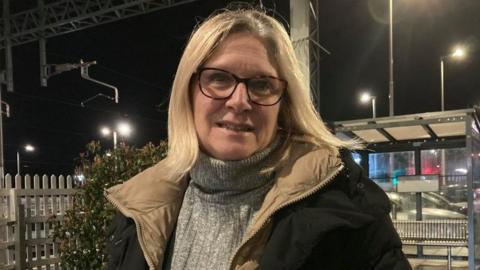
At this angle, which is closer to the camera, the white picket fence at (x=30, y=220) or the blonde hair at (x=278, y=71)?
the blonde hair at (x=278, y=71)

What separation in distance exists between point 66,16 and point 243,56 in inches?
616

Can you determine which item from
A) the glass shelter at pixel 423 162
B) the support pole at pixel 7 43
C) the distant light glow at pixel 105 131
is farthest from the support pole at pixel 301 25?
the distant light glow at pixel 105 131

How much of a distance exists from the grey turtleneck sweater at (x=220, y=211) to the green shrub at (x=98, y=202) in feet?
12.6

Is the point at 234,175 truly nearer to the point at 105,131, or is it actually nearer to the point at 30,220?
the point at 30,220

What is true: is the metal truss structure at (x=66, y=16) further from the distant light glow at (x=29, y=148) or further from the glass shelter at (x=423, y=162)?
the distant light glow at (x=29, y=148)

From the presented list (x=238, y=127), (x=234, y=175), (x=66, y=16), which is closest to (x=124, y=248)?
(x=234, y=175)

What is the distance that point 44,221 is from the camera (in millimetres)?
8266

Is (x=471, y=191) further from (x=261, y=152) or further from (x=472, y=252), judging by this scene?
(x=261, y=152)

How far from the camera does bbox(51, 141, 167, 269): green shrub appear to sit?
5352mm

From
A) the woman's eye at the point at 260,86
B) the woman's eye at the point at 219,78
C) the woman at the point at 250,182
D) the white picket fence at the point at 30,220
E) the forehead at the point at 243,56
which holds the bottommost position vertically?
the white picket fence at the point at 30,220

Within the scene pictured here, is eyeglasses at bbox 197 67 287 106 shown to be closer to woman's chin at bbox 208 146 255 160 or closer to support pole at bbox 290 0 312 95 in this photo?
woman's chin at bbox 208 146 255 160

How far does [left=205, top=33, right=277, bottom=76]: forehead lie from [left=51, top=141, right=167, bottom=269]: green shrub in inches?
157

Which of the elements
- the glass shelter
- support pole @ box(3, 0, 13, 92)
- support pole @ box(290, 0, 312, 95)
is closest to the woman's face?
support pole @ box(290, 0, 312, 95)

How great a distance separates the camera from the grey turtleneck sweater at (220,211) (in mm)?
1408
